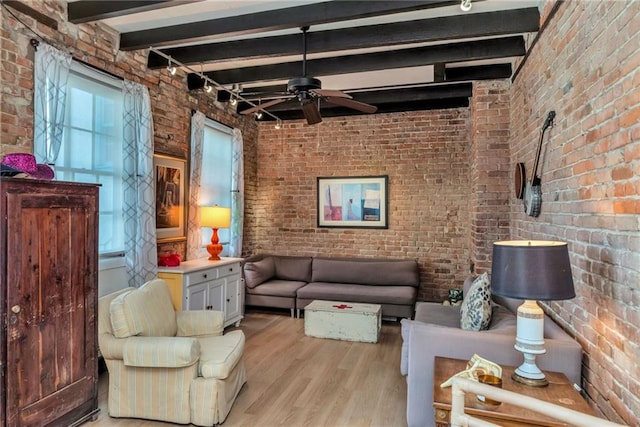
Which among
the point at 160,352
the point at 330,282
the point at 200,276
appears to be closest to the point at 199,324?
the point at 160,352

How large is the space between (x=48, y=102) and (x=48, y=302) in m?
1.48

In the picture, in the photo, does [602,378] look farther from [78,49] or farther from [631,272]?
[78,49]

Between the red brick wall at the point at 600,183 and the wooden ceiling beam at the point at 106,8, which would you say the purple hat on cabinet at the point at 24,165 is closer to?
the wooden ceiling beam at the point at 106,8

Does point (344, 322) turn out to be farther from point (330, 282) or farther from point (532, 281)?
point (532, 281)

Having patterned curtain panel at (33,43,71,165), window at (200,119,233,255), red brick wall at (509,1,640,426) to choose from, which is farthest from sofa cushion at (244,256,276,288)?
red brick wall at (509,1,640,426)

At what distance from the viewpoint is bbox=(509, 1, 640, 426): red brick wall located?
167cm

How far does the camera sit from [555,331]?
7.87 ft

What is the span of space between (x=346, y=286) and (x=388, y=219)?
1.22m

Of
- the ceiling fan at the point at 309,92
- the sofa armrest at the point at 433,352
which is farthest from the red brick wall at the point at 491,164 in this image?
the sofa armrest at the point at 433,352

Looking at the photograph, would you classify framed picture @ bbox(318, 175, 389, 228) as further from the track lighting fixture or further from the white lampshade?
the white lampshade

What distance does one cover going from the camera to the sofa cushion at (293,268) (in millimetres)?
5916

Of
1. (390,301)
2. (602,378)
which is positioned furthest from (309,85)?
(390,301)

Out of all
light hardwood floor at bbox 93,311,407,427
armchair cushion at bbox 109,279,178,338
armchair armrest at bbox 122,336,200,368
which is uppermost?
armchair cushion at bbox 109,279,178,338

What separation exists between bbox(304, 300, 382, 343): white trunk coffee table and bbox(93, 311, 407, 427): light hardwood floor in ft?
0.30
